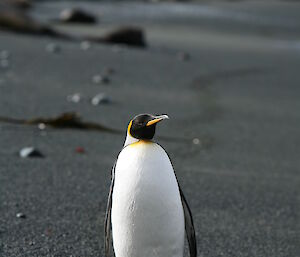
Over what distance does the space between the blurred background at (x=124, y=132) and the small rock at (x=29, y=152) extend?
0.03ft

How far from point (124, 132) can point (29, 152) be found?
130 centimetres

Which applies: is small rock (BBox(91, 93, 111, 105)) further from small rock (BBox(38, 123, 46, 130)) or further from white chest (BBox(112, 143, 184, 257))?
white chest (BBox(112, 143, 184, 257))

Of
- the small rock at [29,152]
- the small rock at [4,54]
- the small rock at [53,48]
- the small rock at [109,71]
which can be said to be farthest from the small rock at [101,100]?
the small rock at [53,48]

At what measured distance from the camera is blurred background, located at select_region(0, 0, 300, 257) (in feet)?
11.4

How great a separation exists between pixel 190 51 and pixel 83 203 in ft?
28.2

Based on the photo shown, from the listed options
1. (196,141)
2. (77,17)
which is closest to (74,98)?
(196,141)

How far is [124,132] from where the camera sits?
573 cm

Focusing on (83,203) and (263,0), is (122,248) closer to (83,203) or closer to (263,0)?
(83,203)

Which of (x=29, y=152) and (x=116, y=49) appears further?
(x=116, y=49)

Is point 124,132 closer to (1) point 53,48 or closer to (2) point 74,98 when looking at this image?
(2) point 74,98

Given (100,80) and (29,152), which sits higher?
(29,152)

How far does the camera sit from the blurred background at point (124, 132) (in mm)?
3471

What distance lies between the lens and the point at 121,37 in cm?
1208

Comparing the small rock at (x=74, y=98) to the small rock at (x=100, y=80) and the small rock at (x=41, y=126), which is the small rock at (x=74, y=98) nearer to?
the small rock at (x=100, y=80)
